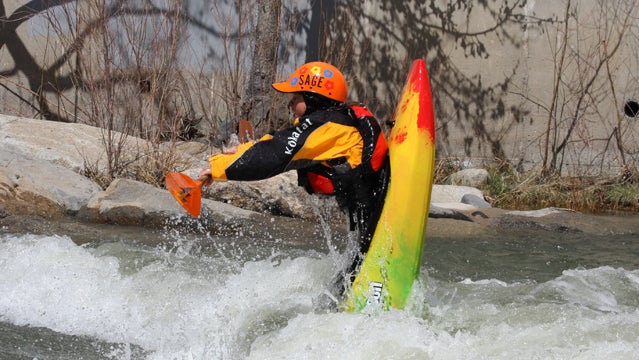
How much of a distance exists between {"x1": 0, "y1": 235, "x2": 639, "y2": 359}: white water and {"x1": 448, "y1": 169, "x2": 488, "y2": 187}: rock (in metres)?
4.10

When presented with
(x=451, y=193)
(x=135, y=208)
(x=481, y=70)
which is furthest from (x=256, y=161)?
(x=481, y=70)

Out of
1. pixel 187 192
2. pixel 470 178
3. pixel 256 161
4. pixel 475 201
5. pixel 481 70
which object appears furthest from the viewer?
pixel 481 70

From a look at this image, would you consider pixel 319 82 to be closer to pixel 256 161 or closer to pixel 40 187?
pixel 256 161

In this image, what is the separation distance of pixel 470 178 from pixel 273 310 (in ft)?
18.3

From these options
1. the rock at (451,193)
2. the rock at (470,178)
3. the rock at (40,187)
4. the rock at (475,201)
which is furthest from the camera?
the rock at (470,178)

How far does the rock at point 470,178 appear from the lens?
997 cm

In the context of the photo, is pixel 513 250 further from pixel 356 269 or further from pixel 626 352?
pixel 626 352

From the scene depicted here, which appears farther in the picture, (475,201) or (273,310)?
(475,201)

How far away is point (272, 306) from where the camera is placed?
487 centimetres

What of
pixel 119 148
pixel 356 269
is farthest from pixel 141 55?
pixel 356 269

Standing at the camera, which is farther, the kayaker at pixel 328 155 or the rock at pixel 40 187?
the rock at pixel 40 187

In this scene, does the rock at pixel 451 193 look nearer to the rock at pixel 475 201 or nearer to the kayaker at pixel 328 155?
the rock at pixel 475 201

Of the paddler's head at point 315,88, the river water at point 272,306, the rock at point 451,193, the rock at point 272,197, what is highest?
the paddler's head at point 315,88

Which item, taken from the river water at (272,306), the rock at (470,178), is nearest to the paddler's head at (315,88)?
the river water at (272,306)
